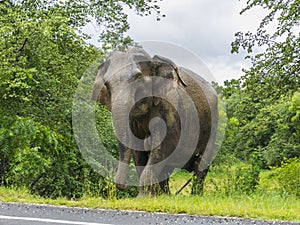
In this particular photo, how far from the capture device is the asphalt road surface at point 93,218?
5490 mm

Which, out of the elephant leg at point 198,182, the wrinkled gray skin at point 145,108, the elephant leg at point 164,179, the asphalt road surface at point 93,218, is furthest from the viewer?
the elephant leg at point 198,182

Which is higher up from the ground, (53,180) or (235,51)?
(235,51)

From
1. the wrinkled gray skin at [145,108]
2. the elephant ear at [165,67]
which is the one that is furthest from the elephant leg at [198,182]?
the elephant ear at [165,67]

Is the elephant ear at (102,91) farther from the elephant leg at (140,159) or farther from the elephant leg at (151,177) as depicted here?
the elephant leg at (151,177)

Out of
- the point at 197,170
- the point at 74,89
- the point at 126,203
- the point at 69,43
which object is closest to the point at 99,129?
the point at 74,89

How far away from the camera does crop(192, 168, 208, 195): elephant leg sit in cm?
945

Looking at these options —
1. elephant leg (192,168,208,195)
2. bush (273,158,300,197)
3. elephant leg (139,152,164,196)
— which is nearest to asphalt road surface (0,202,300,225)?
elephant leg (139,152,164,196)

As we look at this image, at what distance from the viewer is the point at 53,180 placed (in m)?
13.7

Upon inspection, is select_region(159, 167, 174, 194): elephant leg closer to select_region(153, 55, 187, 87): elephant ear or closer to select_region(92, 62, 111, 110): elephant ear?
select_region(92, 62, 111, 110): elephant ear

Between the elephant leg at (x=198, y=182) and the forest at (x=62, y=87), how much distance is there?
243mm

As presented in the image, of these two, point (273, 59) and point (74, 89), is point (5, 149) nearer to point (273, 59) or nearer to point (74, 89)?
point (74, 89)

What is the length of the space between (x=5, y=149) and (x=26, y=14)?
3.55 meters

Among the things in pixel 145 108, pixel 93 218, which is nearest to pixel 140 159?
pixel 145 108

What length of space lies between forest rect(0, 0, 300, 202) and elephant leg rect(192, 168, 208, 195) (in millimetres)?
243
